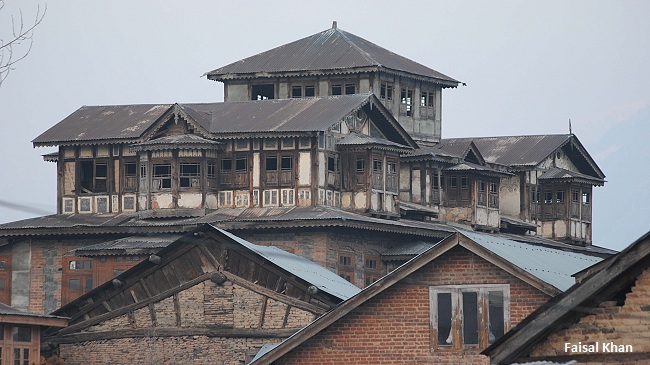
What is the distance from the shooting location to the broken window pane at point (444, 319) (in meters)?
36.7

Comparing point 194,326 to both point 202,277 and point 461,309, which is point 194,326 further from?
point 461,309

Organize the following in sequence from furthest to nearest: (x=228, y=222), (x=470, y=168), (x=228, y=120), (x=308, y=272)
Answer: (x=470, y=168), (x=228, y=120), (x=228, y=222), (x=308, y=272)

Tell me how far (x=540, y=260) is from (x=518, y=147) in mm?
43309

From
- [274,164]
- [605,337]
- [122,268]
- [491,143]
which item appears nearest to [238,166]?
[274,164]

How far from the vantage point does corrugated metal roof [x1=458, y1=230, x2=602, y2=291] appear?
3681 centimetres

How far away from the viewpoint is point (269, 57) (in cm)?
7756

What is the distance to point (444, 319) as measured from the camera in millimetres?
36844

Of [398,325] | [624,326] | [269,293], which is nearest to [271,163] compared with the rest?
[269,293]

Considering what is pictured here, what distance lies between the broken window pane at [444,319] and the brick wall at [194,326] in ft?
33.7

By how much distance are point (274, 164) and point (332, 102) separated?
408 centimetres

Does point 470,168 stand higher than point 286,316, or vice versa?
point 470,168

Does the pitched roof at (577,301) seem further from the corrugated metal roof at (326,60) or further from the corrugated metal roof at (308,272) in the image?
the corrugated metal roof at (326,60)

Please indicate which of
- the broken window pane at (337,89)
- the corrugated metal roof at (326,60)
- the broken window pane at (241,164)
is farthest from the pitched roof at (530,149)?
the broken window pane at (241,164)

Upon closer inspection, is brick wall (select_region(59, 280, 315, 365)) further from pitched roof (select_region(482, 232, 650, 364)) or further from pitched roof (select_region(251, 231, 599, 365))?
pitched roof (select_region(482, 232, 650, 364))
